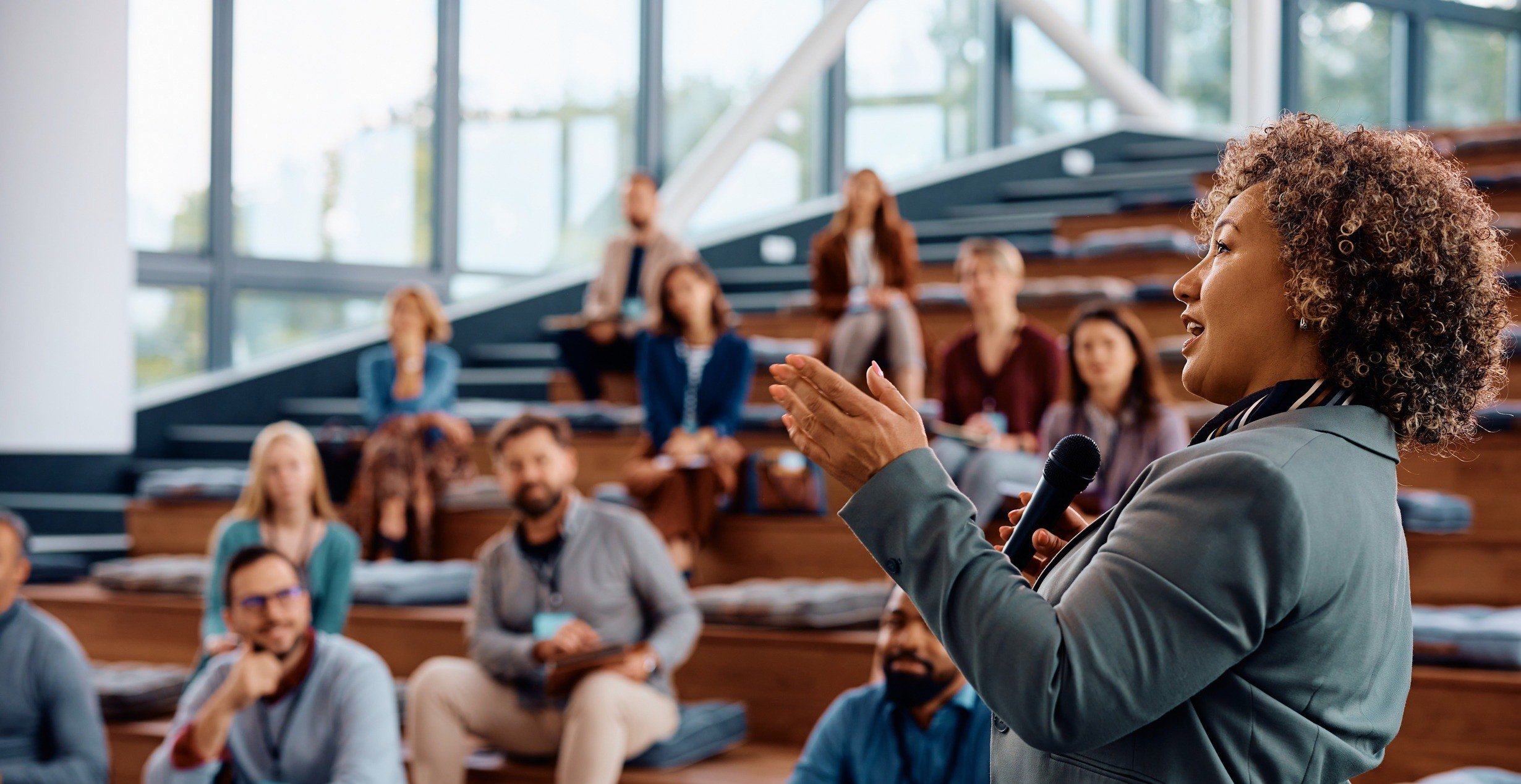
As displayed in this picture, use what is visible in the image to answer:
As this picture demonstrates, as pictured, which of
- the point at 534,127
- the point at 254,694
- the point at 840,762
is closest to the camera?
the point at 840,762

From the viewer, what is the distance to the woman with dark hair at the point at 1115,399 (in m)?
3.18

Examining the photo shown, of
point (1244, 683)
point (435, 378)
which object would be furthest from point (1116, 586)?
point (435, 378)

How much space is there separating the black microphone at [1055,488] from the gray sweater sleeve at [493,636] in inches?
86.2

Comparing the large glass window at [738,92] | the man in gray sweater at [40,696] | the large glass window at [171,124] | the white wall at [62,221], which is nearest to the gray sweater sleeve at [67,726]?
the man in gray sweater at [40,696]

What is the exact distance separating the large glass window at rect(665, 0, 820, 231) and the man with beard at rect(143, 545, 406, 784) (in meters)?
4.40

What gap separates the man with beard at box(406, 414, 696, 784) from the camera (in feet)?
9.55

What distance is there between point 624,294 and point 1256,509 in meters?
4.46

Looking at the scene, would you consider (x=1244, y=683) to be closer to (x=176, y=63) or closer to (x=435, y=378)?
(x=435, y=378)

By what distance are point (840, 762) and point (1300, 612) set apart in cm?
171

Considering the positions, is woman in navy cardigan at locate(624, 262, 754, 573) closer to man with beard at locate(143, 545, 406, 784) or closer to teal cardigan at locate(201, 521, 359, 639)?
teal cardigan at locate(201, 521, 359, 639)

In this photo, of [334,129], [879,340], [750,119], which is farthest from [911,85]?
[879,340]

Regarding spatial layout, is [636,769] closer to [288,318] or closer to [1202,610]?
[1202,610]

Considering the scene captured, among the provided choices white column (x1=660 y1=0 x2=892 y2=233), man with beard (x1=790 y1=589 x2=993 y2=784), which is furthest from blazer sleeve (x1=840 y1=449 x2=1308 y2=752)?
white column (x1=660 y1=0 x2=892 y2=233)

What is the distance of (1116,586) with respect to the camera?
0.78 meters
